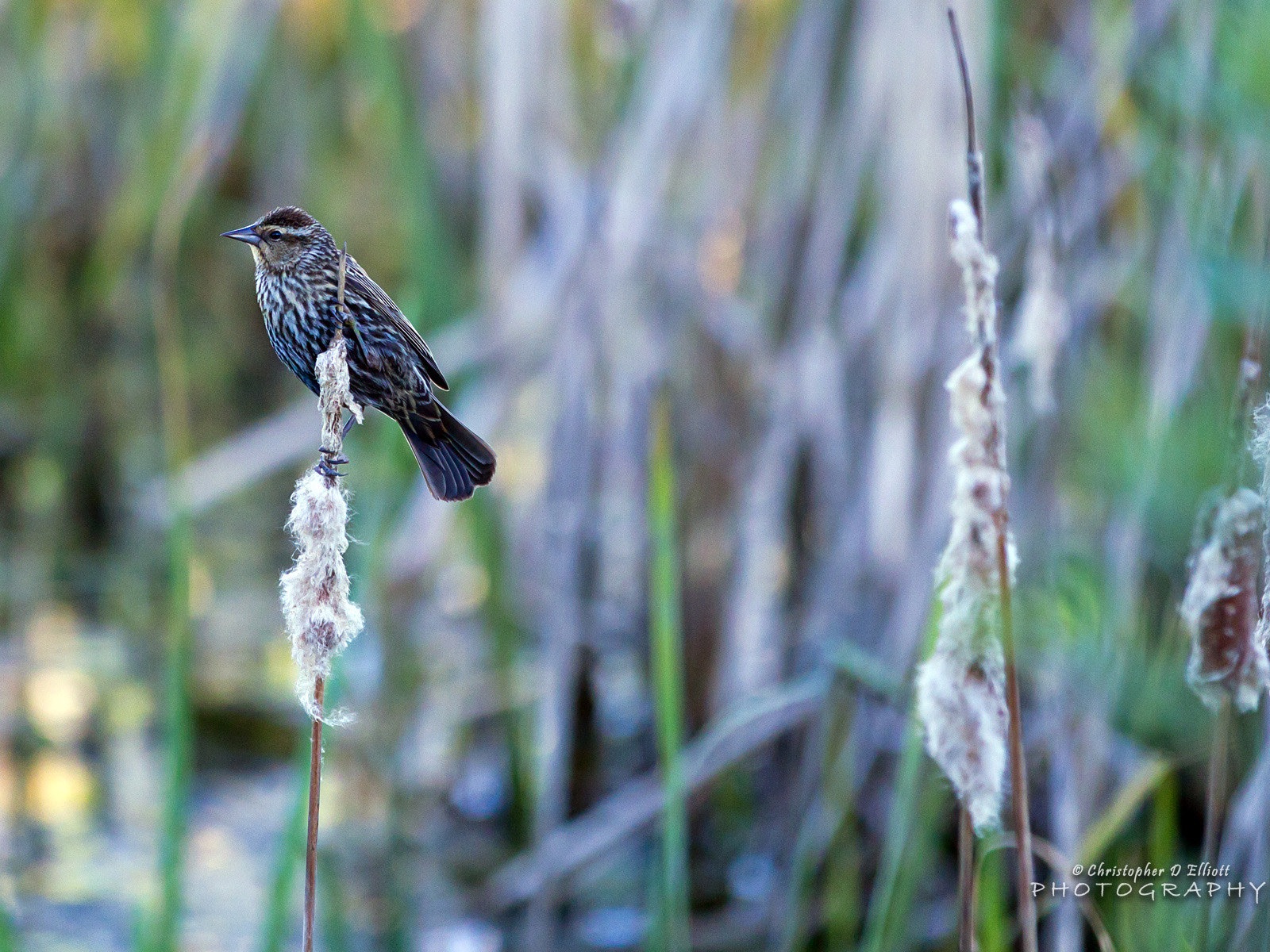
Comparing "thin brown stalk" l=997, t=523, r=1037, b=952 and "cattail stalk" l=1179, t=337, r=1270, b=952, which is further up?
"cattail stalk" l=1179, t=337, r=1270, b=952

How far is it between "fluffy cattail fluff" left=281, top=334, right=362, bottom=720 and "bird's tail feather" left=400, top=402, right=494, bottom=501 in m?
0.06

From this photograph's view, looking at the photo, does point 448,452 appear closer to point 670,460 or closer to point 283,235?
point 283,235

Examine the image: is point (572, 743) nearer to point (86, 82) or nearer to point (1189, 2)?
point (1189, 2)

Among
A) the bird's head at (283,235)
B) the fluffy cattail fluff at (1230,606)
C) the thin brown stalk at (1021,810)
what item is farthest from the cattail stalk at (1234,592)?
the bird's head at (283,235)

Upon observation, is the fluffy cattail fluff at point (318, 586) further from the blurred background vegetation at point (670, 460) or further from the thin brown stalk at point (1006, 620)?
the blurred background vegetation at point (670, 460)

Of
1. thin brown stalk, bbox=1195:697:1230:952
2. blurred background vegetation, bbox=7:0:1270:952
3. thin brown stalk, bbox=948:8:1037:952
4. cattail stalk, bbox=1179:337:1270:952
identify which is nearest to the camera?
thin brown stalk, bbox=948:8:1037:952

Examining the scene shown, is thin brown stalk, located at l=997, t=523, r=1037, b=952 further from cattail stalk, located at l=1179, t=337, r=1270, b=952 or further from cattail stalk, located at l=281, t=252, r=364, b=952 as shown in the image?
cattail stalk, located at l=281, t=252, r=364, b=952

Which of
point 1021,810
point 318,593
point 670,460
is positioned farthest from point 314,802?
point 670,460

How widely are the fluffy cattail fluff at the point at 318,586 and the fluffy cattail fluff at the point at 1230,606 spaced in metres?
0.67

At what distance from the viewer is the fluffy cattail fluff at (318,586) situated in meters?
0.82

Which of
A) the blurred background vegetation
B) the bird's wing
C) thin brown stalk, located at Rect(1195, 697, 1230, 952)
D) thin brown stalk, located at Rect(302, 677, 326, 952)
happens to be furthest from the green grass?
the bird's wing

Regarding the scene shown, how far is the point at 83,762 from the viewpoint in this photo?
12.9 feet

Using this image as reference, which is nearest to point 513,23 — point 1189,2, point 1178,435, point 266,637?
point 1189,2

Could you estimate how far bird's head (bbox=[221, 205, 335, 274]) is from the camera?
0.79 meters
